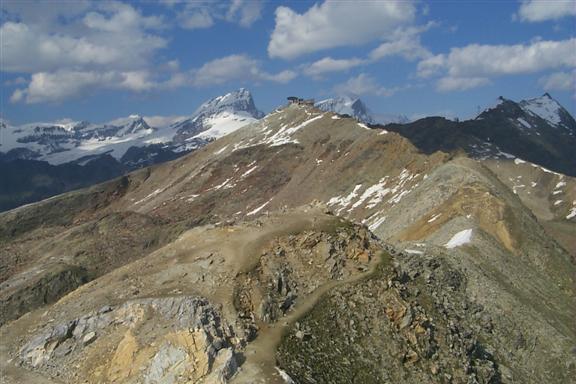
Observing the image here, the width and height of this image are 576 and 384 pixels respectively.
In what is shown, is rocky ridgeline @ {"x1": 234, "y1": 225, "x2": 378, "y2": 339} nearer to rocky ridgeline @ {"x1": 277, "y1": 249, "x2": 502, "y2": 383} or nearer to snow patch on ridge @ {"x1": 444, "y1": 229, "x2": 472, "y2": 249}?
rocky ridgeline @ {"x1": 277, "y1": 249, "x2": 502, "y2": 383}

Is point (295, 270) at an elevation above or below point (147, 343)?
below

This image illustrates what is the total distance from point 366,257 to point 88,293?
23415mm

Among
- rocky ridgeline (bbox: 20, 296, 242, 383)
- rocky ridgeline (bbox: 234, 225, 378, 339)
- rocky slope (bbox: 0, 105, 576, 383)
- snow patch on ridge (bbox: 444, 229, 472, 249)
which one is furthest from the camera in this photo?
snow patch on ridge (bbox: 444, 229, 472, 249)

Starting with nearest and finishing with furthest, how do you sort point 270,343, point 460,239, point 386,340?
point 270,343
point 386,340
point 460,239

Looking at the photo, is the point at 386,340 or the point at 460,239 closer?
the point at 386,340

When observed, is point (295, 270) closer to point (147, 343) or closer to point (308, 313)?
point (308, 313)

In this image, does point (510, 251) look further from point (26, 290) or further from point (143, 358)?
point (26, 290)

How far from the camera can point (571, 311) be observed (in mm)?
76625

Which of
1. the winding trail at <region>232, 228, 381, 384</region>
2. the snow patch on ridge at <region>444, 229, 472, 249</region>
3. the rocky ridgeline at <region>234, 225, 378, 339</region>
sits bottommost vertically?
the snow patch on ridge at <region>444, 229, 472, 249</region>

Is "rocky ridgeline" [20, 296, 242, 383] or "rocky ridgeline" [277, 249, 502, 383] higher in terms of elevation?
"rocky ridgeline" [20, 296, 242, 383]

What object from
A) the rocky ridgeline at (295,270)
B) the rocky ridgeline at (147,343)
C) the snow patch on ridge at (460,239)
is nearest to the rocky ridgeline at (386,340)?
the rocky ridgeline at (295,270)

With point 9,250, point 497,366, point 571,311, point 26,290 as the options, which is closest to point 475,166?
point 571,311

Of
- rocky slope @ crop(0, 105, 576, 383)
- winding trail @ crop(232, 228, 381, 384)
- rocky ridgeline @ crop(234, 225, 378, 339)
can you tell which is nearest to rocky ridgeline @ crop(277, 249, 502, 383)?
rocky slope @ crop(0, 105, 576, 383)

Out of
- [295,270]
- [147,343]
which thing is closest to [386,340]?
[295,270]
